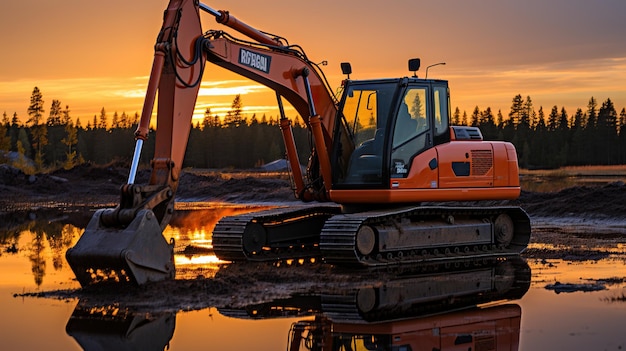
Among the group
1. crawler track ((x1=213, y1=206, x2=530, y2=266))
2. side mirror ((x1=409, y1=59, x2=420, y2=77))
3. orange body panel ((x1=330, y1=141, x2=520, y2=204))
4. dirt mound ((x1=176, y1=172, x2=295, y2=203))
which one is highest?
side mirror ((x1=409, y1=59, x2=420, y2=77))

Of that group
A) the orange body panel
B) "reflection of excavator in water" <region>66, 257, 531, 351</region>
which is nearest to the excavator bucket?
"reflection of excavator in water" <region>66, 257, 531, 351</region>

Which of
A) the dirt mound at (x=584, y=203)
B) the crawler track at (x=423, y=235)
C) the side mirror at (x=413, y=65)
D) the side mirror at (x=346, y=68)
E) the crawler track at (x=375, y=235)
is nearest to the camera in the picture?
the crawler track at (x=423, y=235)

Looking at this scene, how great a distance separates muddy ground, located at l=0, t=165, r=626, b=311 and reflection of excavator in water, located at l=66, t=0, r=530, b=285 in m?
0.91

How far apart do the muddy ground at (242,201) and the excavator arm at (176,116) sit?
54cm

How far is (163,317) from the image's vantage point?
12.6 m

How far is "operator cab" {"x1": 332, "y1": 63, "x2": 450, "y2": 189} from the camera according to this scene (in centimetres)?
1845

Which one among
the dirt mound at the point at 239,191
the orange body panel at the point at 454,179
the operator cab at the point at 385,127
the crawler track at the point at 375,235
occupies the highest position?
the operator cab at the point at 385,127

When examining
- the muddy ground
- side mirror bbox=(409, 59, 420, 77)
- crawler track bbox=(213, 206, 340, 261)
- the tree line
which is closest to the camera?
the muddy ground

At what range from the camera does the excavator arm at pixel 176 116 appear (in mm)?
14609

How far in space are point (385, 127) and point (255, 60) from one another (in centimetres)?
267

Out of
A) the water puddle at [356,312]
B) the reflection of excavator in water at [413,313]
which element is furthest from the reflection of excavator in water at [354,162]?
the reflection of excavator in water at [413,313]

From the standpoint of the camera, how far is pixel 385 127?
18531 millimetres

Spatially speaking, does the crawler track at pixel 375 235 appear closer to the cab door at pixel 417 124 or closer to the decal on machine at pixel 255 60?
the cab door at pixel 417 124

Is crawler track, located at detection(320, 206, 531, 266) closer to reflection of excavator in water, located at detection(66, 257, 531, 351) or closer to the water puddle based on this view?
the water puddle
